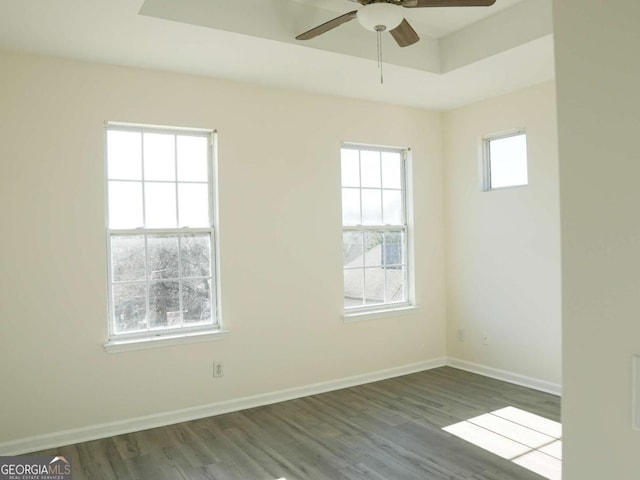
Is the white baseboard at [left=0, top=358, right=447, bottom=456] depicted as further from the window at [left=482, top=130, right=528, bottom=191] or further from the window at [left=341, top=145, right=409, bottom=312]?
the window at [left=482, top=130, right=528, bottom=191]

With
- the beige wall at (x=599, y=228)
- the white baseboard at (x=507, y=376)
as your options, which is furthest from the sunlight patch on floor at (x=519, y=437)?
the beige wall at (x=599, y=228)

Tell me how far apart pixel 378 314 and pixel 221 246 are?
1.75 metres

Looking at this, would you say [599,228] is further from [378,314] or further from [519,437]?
[378,314]

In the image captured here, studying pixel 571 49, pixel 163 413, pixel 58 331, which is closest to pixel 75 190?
pixel 58 331

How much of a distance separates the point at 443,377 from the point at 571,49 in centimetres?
443

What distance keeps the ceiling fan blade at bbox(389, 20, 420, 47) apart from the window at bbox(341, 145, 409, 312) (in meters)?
1.82

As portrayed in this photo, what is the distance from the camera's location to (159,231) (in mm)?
3912

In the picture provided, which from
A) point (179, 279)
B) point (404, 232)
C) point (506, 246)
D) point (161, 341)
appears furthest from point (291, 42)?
point (506, 246)

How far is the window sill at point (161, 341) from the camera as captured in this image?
368 cm

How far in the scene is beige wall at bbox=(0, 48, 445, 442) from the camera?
11.2ft

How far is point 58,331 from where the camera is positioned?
3518 mm

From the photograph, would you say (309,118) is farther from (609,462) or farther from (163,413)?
(609,462)

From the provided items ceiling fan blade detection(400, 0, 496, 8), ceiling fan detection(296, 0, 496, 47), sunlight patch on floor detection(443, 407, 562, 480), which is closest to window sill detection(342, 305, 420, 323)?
sunlight patch on floor detection(443, 407, 562, 480)

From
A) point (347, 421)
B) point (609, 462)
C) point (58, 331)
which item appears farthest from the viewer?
point (347, 421)
